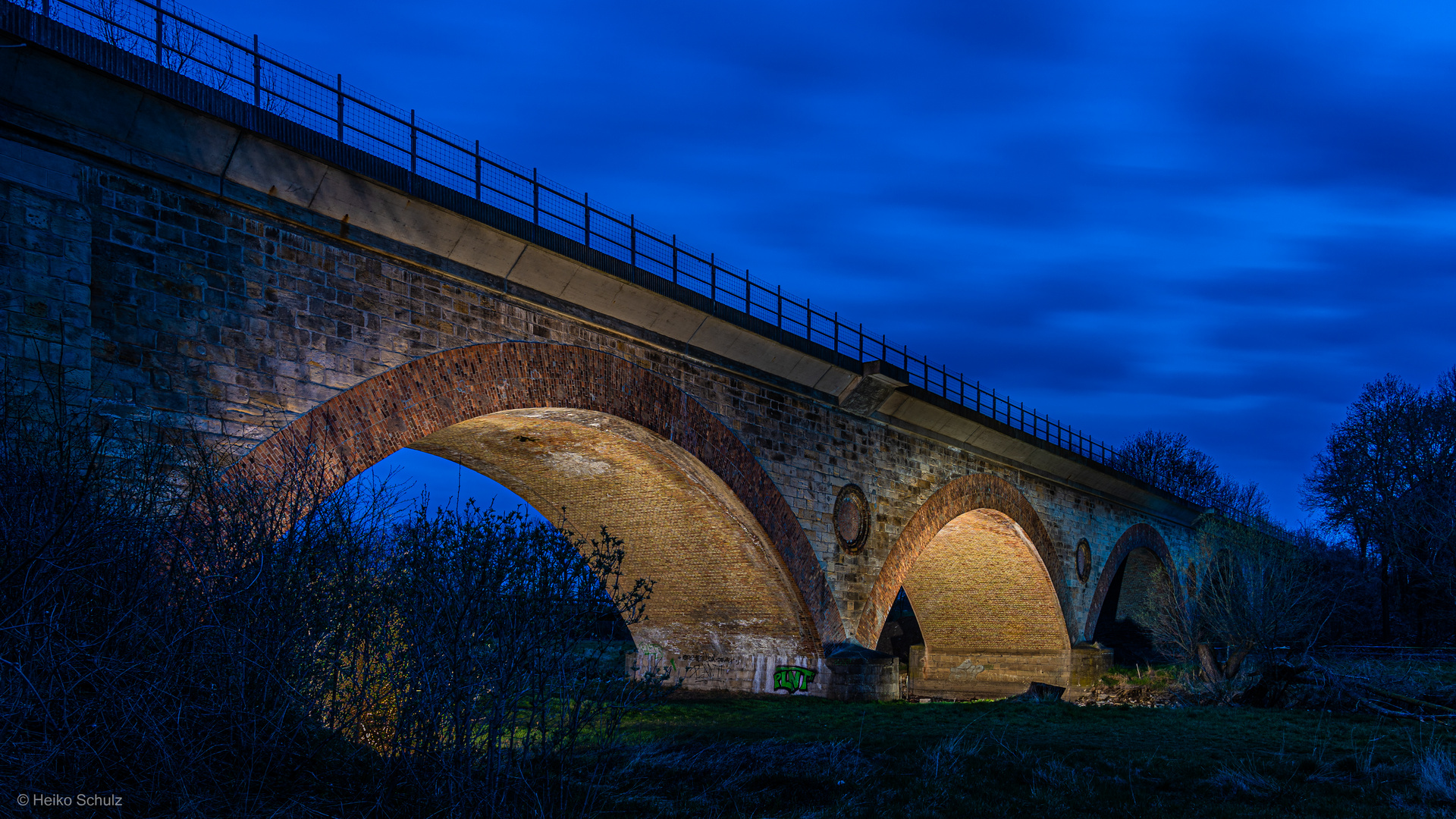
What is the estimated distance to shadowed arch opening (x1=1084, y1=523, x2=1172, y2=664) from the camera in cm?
2906

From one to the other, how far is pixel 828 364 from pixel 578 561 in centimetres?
1031

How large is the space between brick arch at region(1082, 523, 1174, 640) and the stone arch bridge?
Answer: 2762mm

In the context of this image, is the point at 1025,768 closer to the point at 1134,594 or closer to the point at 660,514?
the point at 660,514

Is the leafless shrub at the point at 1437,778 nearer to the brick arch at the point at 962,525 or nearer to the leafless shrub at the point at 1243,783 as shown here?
the leafless shrub at the point at 1243,783

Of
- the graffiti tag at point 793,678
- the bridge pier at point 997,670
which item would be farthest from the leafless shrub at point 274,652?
the bridge pier at point 997,670

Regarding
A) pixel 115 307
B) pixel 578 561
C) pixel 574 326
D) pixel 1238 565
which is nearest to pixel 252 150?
pixel 115 307

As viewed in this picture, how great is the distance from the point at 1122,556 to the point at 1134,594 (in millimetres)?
6894

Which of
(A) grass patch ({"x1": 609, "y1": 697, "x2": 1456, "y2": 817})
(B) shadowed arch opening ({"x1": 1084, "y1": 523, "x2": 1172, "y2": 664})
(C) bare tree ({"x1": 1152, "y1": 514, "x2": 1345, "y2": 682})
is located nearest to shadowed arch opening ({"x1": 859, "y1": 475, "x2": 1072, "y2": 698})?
(C) bare tree ({"x1": 1152, "y1": 514, "x2": 1345, "y2": 682})

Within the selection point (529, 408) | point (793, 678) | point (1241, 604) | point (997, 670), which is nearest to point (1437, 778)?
point (529, 408)

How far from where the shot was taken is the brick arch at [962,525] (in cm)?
1734

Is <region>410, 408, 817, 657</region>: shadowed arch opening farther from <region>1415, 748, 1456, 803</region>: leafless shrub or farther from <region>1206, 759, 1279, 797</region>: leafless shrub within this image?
<region>1415, 748, 1456, 803</region>: leafless shrub

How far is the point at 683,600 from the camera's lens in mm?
17125

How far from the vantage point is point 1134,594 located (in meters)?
34.5

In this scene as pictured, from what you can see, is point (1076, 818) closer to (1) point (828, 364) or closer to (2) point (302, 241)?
(2) point (302, 241)
